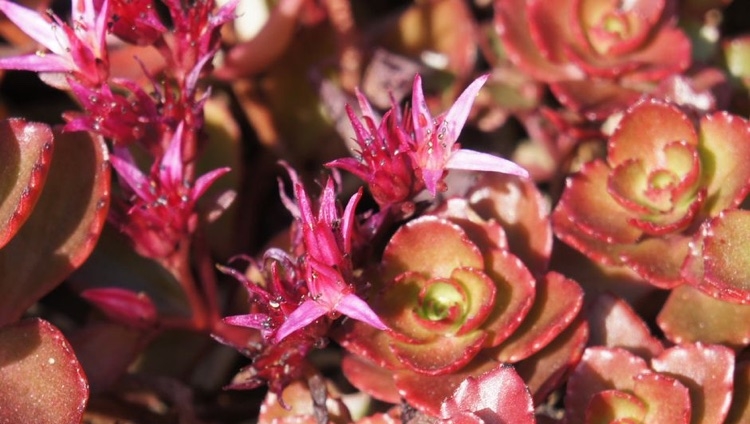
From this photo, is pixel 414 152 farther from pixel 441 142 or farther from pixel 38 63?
pixel 38 63

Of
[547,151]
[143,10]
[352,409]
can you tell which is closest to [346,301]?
[352,409]

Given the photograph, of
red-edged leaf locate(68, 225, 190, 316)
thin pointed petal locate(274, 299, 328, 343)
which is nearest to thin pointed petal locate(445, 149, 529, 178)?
thin pointed petal locate(274, 299, 328, 343)

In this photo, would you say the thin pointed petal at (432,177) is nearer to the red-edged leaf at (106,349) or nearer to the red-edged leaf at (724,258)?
the red-edged leaf at (724,258)

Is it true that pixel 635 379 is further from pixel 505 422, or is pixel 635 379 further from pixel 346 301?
pixel 346 301

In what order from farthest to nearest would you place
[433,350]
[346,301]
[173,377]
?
[173,377] < [433,350] < [346,301]

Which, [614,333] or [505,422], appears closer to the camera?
[505,422]

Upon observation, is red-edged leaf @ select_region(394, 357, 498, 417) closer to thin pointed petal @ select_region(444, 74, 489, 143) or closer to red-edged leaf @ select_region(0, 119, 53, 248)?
thin pointed petal @ select_region(444, 74, 489, 143)

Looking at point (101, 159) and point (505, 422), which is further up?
point (101, 159)
